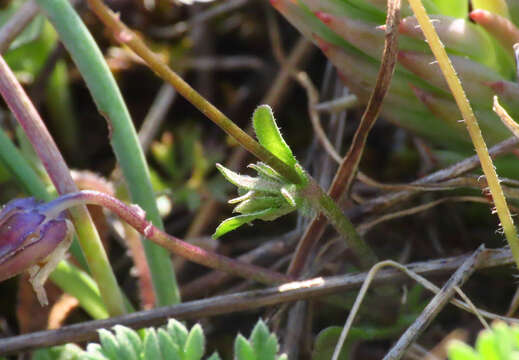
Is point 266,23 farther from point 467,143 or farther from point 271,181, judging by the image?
point 271,181

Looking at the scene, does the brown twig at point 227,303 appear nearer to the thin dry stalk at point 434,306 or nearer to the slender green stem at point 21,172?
the thin dry stalk at point 434,306

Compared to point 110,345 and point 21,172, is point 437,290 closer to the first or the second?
point 110,345

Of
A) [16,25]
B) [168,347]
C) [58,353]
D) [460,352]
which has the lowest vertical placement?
[58,353]

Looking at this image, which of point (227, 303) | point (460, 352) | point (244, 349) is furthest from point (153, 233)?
point (460, 352)

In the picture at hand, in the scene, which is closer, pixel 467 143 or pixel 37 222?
pixel 37 222

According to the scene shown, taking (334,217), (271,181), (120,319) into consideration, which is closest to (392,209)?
(334,217)

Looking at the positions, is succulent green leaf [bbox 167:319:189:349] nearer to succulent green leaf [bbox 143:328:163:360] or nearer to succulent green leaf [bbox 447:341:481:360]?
succulent green leaf [bbox 143:328:163:360]

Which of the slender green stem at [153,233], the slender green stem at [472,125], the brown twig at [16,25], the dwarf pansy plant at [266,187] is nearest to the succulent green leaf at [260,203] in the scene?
the dwarf pansy plant at [266,187]

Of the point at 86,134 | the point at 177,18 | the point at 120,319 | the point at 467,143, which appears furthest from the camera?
the point at 177,18
